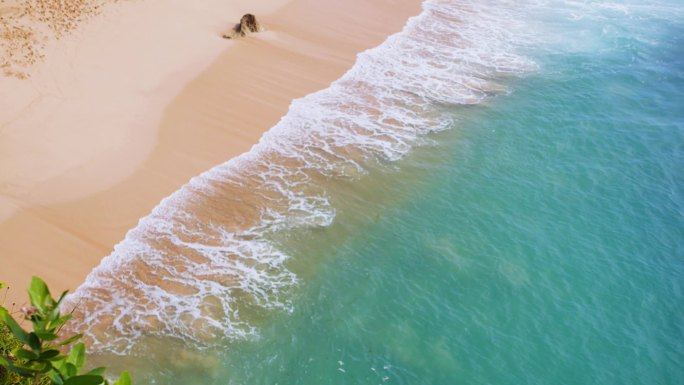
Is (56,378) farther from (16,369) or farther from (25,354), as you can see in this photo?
(16,369)

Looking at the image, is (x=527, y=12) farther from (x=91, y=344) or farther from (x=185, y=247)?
(x=91, y=344)

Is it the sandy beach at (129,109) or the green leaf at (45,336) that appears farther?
the sandy beach at (129,109)

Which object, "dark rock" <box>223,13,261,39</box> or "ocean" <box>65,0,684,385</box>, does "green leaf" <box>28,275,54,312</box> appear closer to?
"ocean" <box>65,0,684,385</box>

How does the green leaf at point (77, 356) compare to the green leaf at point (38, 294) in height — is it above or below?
below

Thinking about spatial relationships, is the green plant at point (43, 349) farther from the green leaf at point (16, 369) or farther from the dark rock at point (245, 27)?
the dark rock at point (245, 27)

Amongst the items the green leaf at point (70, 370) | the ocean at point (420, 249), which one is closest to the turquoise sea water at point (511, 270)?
the ocean at point (420, 249)
